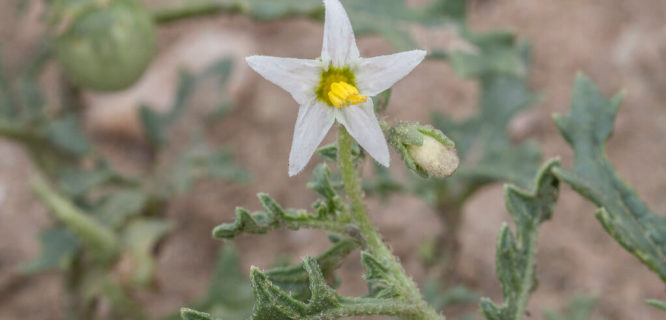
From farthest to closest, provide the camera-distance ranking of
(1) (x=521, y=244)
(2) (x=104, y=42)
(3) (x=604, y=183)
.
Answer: (2) (x=104, y=42) → (3) (x=604, y=183) → (1) (x=521, y=244)

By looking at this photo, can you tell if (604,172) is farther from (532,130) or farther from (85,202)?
(85,202)

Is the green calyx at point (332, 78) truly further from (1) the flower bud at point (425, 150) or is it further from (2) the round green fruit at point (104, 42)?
(2) the round green fruit at point (104, 42)

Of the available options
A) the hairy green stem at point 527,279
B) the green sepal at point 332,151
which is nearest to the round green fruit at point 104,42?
the green sepal at point 332,151

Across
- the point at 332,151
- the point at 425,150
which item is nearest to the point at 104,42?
the point at 332,151

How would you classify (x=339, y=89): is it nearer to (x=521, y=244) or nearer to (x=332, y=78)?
(x=332, y=78)

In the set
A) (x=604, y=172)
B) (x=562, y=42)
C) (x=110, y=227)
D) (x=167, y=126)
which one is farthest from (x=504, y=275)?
(x=562, y=42)

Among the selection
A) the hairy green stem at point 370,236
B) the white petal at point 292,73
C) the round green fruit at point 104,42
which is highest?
the round green fruit at point 104,42
